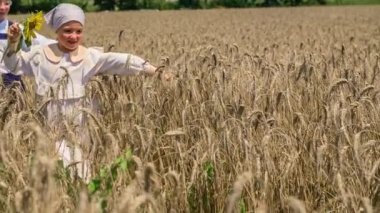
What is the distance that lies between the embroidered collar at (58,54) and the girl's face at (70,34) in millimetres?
58

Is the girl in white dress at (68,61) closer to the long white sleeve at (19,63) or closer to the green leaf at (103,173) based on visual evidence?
Answer: the long white sleeve at (19,63)

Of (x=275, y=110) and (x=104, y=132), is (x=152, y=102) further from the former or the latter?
(x=104, y=132)

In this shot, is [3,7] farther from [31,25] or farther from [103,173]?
[103,173]

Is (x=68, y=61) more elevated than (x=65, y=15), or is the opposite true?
(x=65, y=15)

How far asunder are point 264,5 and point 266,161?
46.0 m

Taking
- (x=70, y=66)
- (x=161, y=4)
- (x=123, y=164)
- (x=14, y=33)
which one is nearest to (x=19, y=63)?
(x=14, y=33)

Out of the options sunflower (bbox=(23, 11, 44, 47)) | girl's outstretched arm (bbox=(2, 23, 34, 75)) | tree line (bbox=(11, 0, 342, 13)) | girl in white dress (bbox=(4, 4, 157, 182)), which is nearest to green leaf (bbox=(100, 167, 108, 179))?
girl in white dress (bbox=(4, 4, 157, 182))

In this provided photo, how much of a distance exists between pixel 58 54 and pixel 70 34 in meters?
0.17

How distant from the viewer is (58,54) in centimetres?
389

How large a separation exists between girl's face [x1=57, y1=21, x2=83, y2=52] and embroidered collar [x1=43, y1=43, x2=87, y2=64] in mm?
58

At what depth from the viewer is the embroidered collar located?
3.85 m

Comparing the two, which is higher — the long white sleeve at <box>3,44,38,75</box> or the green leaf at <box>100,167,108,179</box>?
the long white sleeve at <box>3,44,38,75</box>

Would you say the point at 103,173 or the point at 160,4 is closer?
the point at 103,173

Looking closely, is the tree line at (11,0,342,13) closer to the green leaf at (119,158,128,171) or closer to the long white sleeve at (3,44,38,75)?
the long white sleeve at (3,44,38,75)
